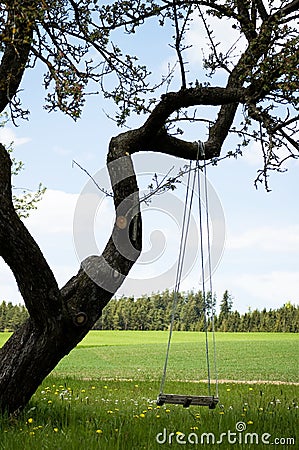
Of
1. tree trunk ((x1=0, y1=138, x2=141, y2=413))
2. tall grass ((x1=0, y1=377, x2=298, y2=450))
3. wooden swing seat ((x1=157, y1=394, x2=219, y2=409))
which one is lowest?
tall grass ((x1=0, y1=377, x2=298, y2=450))

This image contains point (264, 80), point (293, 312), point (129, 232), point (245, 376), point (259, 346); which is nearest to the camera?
point (264, 80)

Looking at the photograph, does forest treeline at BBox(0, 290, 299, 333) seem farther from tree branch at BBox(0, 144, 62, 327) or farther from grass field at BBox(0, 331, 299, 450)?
A: tree branch at BBox(0, 144, 62, 327)

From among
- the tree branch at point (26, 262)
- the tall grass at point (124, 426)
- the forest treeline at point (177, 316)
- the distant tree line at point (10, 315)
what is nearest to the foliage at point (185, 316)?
the forest treeline at point (177, 316)

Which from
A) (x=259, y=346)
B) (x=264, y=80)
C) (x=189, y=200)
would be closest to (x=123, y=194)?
→ (x=189, y=200)

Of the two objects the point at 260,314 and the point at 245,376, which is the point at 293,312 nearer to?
the point at 260,314

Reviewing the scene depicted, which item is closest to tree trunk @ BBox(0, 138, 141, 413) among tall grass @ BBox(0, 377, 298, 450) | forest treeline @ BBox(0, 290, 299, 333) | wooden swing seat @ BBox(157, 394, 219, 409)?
tall grass @ BBox(0, 377, 298, 450)

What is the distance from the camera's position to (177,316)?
89.7 ft

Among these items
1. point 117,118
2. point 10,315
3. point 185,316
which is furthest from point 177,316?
point 117,118

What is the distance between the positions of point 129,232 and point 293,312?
23.9 meters

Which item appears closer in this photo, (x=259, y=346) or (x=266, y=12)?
(x=266, y=12)

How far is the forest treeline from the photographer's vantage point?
83.6ft

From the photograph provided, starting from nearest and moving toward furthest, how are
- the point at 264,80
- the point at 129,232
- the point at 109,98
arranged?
the point at 264,80 → the point at 129,232 → the point at 109,98

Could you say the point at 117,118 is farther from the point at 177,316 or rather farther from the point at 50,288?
the point at 177,316

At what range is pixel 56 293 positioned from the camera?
5.45m
